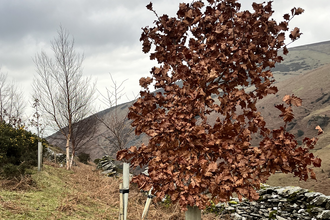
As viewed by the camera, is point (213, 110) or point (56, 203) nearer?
point (213, 110)

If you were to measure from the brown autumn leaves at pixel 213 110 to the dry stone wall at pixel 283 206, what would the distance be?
4431 mm

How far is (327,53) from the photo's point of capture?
67.2 metres

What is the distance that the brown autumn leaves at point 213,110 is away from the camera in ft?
8.80

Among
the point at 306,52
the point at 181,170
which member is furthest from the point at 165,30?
the point at 306,52

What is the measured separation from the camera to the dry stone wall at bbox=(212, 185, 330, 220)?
→ 20.7 feet

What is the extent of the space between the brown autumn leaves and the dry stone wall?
4.43 metres

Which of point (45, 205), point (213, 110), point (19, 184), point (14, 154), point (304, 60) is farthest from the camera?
point (304, 60)

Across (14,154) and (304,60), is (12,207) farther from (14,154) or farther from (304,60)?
(304,60)

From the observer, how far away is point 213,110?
10.2 ft

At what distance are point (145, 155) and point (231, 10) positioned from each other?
2.38m

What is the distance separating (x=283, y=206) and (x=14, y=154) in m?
8.99

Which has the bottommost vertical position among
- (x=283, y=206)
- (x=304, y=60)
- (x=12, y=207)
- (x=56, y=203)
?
(x=283, y=206)

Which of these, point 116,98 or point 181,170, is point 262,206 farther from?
point 116,98

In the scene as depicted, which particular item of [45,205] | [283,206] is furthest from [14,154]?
[283,206]
